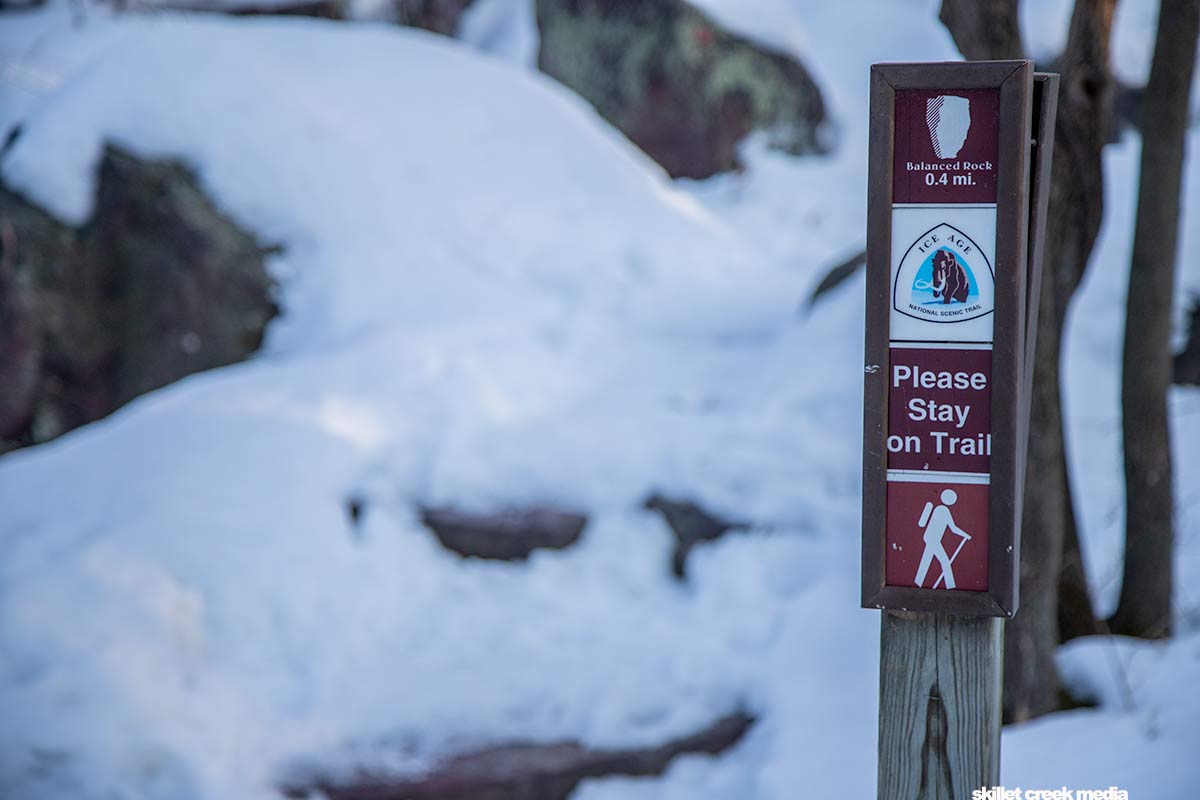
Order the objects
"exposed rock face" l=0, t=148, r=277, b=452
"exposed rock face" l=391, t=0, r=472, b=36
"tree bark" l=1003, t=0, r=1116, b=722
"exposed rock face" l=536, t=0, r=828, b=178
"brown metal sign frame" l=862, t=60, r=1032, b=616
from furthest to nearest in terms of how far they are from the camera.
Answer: "exposed rock face" l=536, t=0, r=828, b=178
"exposed rock face" l=391, t=0, r=472, b=36
"exposed rock face" l=0, t=148, r=277, b=452
"tree bark" l=1003, t=0, r=1116, b=722
"brown metal sign frame" l=862, t=60, r=1032, b=616

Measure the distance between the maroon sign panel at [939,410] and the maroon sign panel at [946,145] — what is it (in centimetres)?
26

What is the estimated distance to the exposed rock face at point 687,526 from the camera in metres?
4.23

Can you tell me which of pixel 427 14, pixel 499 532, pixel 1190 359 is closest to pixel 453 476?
pixel 499 532

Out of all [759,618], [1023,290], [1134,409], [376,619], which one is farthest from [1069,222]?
[376,619]

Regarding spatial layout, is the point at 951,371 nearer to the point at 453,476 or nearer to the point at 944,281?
the point at 944,281

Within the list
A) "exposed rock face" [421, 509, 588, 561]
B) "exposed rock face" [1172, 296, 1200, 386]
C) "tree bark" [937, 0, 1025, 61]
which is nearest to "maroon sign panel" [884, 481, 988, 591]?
"tree bark" [937, 0, 1025, 61]

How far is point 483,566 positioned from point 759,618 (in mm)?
1045

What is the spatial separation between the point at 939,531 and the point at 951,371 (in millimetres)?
261

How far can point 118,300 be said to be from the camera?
5.73 m

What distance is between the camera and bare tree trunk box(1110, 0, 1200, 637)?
158 inches

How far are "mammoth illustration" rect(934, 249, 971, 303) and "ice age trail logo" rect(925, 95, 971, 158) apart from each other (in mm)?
163

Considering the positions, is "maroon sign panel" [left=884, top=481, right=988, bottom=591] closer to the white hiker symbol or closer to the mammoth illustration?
the white hiker symbol

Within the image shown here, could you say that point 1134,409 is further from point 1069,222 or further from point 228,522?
A: point 228,522

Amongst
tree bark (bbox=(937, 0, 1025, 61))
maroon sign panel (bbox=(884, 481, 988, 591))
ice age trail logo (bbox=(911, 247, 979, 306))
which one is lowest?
maroon sign panel (bbox=(884, 481, 988, 591))
